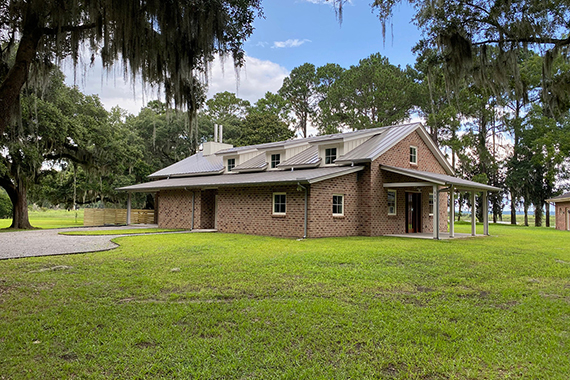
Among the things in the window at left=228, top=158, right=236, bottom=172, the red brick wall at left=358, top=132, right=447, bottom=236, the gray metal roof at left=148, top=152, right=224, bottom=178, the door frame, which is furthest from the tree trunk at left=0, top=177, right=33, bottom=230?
the door frame

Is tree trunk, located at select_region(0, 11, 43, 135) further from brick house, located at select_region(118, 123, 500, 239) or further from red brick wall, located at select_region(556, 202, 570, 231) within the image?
red brick wall, located at select_region(556, 202, 570, 231)

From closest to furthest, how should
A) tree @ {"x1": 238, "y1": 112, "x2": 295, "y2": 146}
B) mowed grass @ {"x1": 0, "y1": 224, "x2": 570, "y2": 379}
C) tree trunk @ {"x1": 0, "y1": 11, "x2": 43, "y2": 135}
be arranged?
mowed grass @ {"x1": 0, "y1": 224, "x2": 570, "y2": 379}
tree trunk @ {"x1": 0, "y1": 11, "x2": 43, "y2": 135}
tree @ {"x1": 238, "y1": 112, "x2": 295, "y2": 146}

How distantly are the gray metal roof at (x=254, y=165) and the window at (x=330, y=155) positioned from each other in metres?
3.45

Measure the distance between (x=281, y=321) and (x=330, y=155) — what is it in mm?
13843

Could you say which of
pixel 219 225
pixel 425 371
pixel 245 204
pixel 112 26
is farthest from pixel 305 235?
pixel 425 371

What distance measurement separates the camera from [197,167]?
77.6 feet

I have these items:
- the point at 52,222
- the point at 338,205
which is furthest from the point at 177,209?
the point at 52,222

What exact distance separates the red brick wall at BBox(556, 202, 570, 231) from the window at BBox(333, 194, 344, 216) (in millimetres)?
20991

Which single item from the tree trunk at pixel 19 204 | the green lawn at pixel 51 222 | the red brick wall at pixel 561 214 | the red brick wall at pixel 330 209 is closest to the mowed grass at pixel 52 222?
the green lawn at pixel 51 222

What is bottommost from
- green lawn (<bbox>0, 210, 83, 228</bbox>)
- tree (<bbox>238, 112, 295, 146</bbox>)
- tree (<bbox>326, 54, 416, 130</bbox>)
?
green lawn (<bbox>0, 210, 83, 228</bbox>)

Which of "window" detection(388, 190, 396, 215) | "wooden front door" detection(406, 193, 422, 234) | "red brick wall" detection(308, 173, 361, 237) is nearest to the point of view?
"red brick wall" detection(308, 173, 361, 237)

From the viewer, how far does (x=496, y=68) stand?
781cm

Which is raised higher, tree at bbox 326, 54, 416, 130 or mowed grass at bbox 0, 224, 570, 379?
tree at bbox 326, 54, 416, 130

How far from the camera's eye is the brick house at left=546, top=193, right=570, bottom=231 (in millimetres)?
26859
